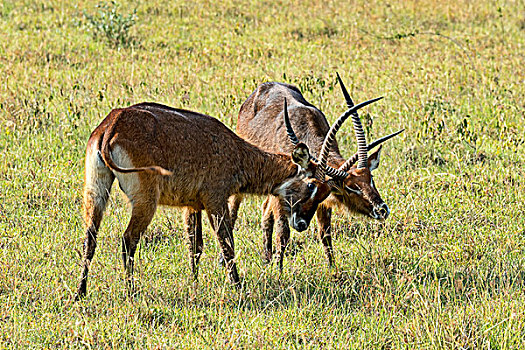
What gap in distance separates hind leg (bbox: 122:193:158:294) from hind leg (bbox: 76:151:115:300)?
0.69 ft

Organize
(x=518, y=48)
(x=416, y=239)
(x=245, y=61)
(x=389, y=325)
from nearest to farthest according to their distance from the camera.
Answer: (x=389, y=325) → (x=416, y=239) → (x=245, y=61) → (x=518, y=48)

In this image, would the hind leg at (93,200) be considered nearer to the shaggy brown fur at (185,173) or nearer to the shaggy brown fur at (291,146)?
the shaggy brown fur at (185,173)

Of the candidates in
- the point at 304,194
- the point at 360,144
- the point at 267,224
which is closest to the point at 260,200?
the point at 267,224

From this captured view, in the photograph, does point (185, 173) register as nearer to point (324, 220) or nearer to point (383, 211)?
point (324, 220)

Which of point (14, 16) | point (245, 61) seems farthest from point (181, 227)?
point (14, 16)

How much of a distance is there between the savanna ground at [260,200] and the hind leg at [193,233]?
0.11 m

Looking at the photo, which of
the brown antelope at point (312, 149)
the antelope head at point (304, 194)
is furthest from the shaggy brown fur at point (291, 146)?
the antelope head at point (304, 194)

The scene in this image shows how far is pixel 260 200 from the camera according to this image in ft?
22.4

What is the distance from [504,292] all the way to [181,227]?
2680 millimetres

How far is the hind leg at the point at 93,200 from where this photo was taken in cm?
479

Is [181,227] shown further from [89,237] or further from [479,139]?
[479,139]

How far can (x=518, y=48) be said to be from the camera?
1180 cm

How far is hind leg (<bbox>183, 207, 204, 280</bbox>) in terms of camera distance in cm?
545

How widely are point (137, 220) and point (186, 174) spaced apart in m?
0.54
